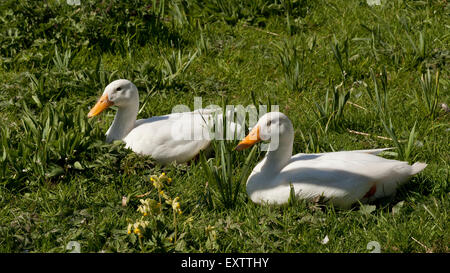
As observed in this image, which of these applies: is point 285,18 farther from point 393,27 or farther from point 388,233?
point 388,233

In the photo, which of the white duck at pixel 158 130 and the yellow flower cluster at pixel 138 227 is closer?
the yellow flower cluster at pixel 138 227

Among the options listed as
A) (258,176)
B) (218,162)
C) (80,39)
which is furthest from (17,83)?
(258,176)

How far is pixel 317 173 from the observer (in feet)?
11.8

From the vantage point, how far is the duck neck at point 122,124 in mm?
4480

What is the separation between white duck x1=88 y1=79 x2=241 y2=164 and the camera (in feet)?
14.0

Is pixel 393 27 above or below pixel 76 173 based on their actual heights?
above

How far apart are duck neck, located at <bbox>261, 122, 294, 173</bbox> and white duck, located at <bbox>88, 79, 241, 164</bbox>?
488mm

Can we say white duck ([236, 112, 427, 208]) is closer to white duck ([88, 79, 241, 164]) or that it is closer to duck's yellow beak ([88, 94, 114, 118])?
white duck ([88, 79, 241, 164])

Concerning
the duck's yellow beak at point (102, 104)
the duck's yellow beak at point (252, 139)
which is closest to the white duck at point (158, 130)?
the duck's yellow beak at point (102, 104)

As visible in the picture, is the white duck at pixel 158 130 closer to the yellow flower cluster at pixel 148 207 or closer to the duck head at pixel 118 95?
the duck head at pixel 118 95

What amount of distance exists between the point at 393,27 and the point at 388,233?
3134 millimetres

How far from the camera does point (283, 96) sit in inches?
205

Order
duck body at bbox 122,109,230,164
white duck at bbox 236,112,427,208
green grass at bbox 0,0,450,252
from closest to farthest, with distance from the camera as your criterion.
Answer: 1. green grass at bbox 0,0,450,252
2. white duck at bbox 236,112,427,208
3. duck body at bbox 122,109,230,164

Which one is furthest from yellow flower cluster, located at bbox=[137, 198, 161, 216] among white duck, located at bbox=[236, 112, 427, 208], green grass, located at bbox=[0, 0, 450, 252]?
white duck, located at bbox=[236, 112, 427, 208]
